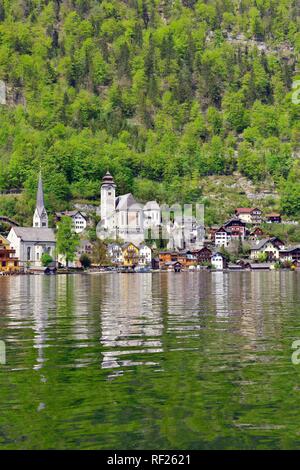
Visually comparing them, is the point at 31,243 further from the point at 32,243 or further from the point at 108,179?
the point at 108,179

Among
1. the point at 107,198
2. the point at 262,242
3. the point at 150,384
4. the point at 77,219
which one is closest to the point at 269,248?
the point at 262,242

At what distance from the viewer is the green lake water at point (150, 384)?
16.3 metres

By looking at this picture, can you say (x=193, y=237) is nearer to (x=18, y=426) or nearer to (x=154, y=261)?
(x=154, y=261)

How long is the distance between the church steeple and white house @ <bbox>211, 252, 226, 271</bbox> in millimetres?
35308

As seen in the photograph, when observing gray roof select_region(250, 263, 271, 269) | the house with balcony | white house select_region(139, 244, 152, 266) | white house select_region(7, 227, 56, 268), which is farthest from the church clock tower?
gray roof select_region(250, 263, 271, 269)

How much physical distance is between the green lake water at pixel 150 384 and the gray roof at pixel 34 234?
407 ft

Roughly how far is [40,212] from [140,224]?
22.6 meters

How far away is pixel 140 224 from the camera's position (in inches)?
7067

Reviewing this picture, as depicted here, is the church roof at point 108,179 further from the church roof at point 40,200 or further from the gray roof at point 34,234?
the gray roof at point 34,234

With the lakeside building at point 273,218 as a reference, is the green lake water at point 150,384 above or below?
below

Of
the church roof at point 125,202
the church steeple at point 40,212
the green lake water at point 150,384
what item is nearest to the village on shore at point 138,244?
the church steeple at point 40,212

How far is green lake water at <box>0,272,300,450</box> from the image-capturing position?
16.3m

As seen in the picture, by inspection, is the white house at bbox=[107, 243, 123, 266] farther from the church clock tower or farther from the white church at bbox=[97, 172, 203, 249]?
the church clock tower

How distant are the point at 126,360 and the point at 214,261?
5654 inches
